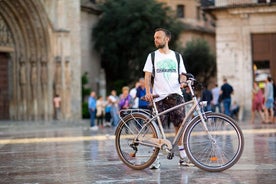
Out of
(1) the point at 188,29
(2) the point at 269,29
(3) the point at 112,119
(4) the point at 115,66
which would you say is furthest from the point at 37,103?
(1) the point at 188,29

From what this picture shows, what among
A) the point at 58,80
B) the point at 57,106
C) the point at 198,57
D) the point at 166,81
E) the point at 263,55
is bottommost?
the point at 57,106

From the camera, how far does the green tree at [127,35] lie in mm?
45875

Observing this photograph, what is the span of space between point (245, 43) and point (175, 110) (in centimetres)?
2334

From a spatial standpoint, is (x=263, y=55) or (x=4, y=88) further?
(x=4, y=88)

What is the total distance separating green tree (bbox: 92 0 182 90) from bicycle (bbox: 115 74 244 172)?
3721 cm

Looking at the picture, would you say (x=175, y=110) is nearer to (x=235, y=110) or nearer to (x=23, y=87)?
(x=235, y=110)

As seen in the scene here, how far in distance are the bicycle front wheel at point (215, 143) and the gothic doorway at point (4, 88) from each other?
2496 centimetres

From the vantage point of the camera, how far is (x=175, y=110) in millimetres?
8297

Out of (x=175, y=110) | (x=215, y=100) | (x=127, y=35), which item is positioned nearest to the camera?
(x=175, y=110)

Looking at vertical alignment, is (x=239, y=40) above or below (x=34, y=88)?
above

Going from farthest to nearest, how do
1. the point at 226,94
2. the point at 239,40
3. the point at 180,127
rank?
the point at 239,40, the point at 226,94, the point at 180,127

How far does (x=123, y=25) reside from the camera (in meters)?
46.6

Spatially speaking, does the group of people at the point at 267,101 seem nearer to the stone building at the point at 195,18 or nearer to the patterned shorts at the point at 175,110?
the patterned shorts at the point at 175,110

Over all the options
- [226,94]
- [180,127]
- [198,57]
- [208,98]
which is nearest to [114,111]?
[208,98]
